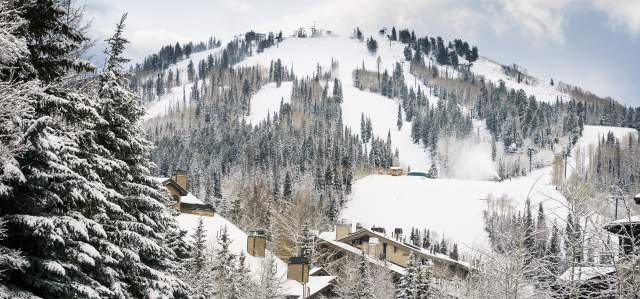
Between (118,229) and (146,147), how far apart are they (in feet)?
8.78

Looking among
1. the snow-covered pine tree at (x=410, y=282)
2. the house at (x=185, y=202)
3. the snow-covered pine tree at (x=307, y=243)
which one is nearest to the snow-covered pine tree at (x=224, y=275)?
the snow-covered pine tree at (x=410, y=282)

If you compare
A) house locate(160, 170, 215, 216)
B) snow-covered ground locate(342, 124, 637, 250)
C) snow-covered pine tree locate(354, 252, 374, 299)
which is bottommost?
snow-covered ground locate(342, 124, 637, 250)

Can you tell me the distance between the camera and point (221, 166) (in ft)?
607

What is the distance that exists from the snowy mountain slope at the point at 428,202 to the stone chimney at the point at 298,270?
84915mm

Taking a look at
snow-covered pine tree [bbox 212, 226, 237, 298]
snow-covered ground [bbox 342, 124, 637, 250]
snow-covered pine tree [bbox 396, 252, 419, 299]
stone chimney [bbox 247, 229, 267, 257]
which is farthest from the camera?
snow-covered ground [bbox 342, 124, 637, 250]

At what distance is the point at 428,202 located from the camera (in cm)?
15850

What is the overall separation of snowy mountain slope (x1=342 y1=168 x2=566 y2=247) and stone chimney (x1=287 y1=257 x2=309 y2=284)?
84915 millimetres

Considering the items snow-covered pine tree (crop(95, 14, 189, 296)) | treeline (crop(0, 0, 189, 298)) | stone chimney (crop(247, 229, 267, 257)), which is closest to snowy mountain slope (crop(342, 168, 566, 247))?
stone chimney (crop(247, 229, 267, 257))

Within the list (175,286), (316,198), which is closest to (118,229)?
(175,286)

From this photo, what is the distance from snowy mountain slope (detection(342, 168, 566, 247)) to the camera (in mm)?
144375

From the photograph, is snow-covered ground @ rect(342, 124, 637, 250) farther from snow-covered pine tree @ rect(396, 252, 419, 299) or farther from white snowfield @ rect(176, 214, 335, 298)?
snow-covered pine tree @ rect(396, 252, 419, 299)

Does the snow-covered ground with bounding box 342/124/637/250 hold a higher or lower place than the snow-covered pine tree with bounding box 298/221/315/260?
lower

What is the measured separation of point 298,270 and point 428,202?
111596 mm

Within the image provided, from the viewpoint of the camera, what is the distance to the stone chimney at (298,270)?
50.1m
